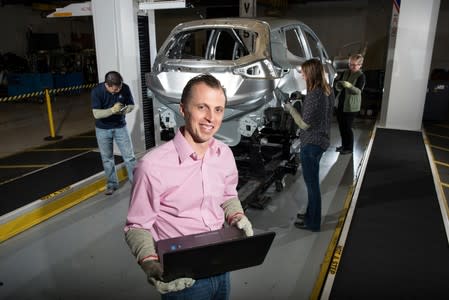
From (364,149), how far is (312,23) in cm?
922

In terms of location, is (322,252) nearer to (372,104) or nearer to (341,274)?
(341,274)

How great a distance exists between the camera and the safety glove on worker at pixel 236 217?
1.63 metres

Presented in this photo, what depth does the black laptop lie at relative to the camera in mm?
1252

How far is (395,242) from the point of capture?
3654 millimetres

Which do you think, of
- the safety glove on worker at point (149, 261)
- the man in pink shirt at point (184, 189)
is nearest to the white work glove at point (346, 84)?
the man in pink shirt at point (184, 189)

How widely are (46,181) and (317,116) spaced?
157 inches

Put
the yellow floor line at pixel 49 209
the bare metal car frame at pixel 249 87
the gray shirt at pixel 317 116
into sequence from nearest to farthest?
the gray shirt at pixel 317 116, the yellow floor line at pixel 49 209, the bare metal car frame at pixel 249 87

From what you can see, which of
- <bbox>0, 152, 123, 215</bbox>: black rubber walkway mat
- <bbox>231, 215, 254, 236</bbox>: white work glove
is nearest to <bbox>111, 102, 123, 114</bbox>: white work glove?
<bbox>0, 152, 123, 215</bbox>: black rubber walkway mat

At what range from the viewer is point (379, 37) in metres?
13.2

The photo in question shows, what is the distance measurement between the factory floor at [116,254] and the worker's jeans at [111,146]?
29cm

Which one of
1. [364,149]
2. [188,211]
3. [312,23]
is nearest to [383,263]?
[188,211]

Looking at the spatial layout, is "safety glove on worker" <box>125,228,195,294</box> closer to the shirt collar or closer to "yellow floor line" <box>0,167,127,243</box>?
the shirt collar

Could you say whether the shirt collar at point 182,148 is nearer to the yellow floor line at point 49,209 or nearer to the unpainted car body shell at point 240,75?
the unpainted car body shell at point 240,75

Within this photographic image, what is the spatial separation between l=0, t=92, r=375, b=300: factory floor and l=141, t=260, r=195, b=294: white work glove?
5.52 ft
